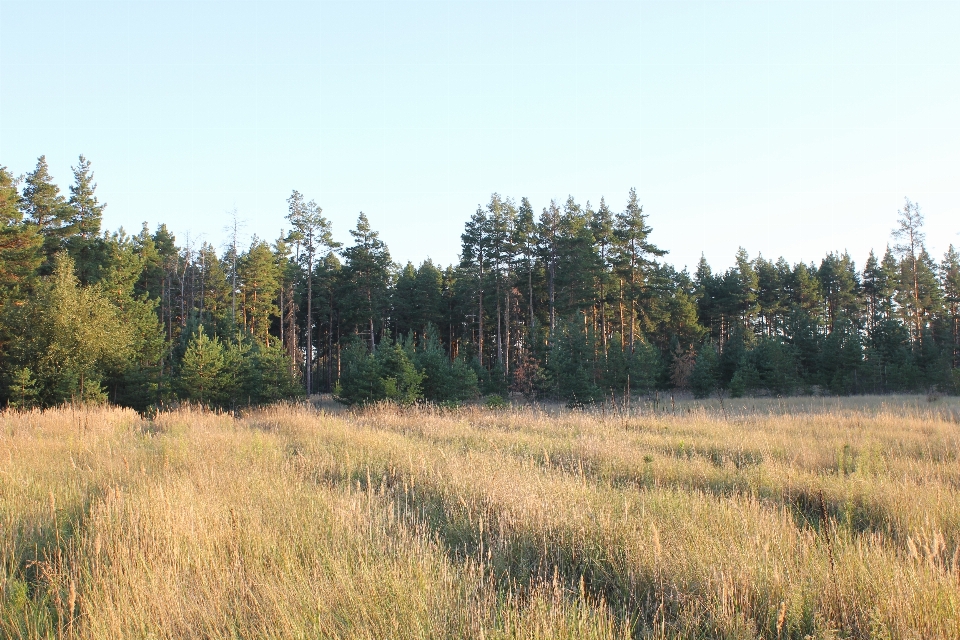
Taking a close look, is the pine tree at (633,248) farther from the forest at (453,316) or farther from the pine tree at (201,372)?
the pine tree at (201,372)

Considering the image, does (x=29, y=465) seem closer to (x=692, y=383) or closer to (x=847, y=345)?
(x=692, y=383)

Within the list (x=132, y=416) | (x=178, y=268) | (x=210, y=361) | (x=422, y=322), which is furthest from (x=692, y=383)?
(x=178, y=268)

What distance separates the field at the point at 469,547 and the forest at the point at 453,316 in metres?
16.3

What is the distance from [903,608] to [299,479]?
17.8ft

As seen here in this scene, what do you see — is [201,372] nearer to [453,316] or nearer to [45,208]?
[45,208]

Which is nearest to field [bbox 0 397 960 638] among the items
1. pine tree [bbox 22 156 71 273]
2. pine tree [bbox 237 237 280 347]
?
pine tree [bbox 22 156 71 273]

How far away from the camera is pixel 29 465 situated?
22.4ft

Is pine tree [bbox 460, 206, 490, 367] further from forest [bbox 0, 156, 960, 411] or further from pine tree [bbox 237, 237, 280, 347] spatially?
pine tree [bbox 237, 237, 280, 347]

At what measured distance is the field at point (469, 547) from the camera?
9.52 ft

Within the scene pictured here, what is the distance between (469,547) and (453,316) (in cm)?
4491

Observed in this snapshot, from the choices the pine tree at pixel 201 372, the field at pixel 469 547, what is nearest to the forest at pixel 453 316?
the pine tree at pixel 201 372

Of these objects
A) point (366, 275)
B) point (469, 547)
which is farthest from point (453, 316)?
point (469, 547)

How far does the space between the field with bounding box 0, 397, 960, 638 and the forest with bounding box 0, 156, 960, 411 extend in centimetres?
1626

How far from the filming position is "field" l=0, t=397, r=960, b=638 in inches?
114
